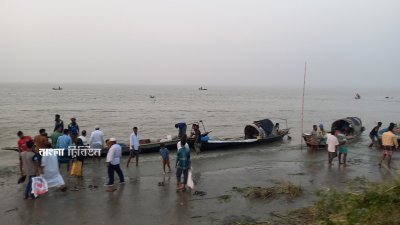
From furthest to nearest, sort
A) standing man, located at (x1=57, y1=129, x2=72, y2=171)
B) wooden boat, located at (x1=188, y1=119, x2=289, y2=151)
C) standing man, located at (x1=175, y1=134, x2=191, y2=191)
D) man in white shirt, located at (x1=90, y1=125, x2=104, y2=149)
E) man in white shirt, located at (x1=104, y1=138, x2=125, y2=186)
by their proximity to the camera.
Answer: wooden boat, located at (x1=188, y1=119, x2=289, y2=151) → man in white shirt, located at (x1=90, y1=125, x2=104, y2=149) → standing man, located at (x1=57, y1=129, x2=72, y2=171) → man in white shirt, located at (x1=104, y1=138, x2=125, y2=186) → standing man, located at (x1=175, y1=134, x2=191, y2=191)

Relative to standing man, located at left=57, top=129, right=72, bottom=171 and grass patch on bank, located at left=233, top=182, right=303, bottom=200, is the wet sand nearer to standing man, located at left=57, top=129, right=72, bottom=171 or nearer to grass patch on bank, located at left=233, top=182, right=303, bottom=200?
grass patch on bank, located at left=233, top=182, right=303, bottom=200

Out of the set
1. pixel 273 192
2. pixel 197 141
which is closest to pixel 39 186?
pixel 273 192

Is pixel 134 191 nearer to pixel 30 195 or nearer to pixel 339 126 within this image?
pixel 30 195

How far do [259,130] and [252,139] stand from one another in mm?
896

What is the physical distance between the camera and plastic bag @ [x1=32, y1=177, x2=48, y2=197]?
1000 cm

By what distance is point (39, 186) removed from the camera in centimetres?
1005

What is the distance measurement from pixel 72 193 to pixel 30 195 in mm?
1153

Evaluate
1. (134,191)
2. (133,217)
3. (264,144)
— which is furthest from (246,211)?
(264,144)

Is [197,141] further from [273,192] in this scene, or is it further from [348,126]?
[348,126]

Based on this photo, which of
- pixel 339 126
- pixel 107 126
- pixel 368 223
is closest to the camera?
pixel 368 223

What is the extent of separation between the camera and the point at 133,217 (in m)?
9.00

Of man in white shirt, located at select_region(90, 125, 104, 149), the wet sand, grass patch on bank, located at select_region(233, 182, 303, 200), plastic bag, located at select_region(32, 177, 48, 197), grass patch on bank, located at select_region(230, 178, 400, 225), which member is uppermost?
grass patch on bank, located at select_region(230, 178, 400, 225)

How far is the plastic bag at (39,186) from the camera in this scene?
1000 centimetres

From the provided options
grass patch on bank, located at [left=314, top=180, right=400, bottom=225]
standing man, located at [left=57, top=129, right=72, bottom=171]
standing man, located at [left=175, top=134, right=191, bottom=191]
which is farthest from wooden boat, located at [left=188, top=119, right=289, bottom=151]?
grass patch on bank, located at [left=314, top=180, right=400, bottom=225]
